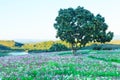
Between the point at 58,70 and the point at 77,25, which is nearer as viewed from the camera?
the point at 58,70

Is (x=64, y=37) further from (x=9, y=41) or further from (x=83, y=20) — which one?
(x=9, y=41)

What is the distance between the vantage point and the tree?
56.8 metres

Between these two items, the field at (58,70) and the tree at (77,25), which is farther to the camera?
the tree at (77,25)

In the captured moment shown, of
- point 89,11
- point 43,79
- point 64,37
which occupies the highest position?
point 89,11

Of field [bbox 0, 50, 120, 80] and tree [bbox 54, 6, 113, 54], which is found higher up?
tree [bbox 54, 6, 113, 54]

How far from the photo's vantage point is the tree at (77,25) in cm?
5684

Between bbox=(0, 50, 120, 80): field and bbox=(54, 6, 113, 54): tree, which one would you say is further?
bbox=(54, 6, 113, 54): tree

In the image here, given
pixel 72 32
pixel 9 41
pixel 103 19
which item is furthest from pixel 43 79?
pixel 9 41

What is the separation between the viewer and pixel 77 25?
188ft

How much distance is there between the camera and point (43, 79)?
14.8 metres

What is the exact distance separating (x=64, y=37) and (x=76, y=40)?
6.70ft

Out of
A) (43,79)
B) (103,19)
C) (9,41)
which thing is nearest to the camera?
(43,79)

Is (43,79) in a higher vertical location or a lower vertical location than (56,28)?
lower

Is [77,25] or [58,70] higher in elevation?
[77,25]
